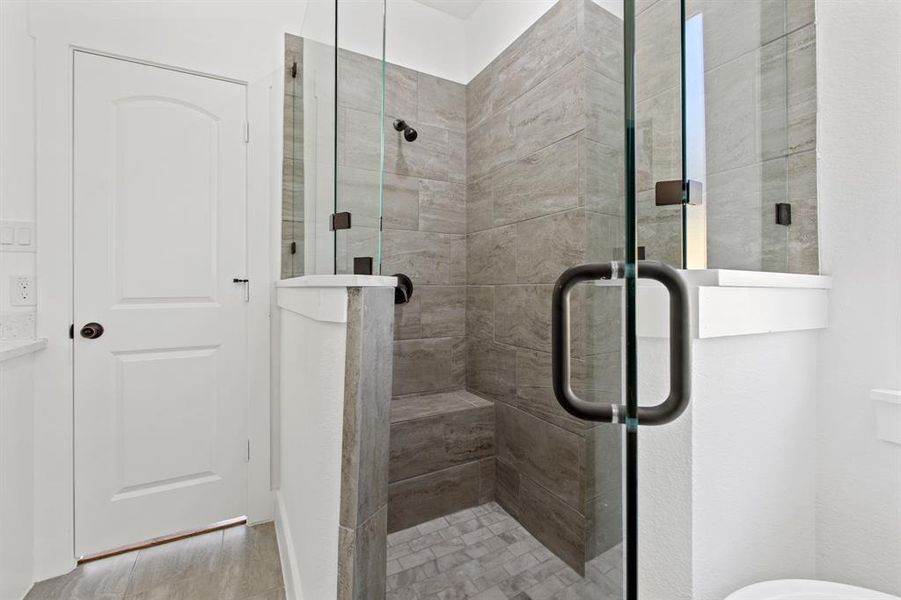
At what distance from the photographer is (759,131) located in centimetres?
101

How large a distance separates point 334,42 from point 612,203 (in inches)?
42.5

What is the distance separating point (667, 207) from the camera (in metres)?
0.72

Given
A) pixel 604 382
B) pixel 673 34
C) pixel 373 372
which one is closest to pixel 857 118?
pixel 673 34

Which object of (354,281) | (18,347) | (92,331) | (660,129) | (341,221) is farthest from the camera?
(92,331)

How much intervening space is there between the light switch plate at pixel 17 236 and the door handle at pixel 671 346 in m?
1.97

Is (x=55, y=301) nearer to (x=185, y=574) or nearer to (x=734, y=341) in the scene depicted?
(x=185, y=574)

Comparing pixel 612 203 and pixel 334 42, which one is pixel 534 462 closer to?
pixel 612 203

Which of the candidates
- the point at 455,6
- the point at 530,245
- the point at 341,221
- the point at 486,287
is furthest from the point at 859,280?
the point at 455,6

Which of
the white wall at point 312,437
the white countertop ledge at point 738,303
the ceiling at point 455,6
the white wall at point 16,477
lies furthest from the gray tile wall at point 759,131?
the white wall at point 16,477

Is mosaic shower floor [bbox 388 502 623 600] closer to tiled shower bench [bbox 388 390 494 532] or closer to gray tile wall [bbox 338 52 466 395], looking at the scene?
tiled shower bench [bbox 388 390 494 532]

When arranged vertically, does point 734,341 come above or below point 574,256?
below

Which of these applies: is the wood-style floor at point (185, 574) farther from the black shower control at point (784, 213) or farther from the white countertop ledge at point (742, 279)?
the black shower control at point (784, 213)

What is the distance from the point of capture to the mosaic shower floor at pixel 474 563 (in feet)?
4.41

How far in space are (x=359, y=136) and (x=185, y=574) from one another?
67.9 inches
